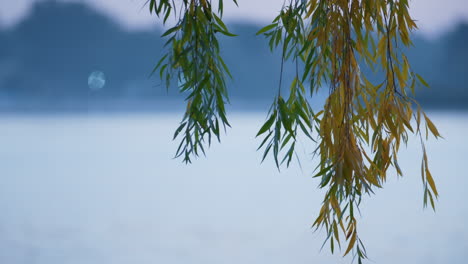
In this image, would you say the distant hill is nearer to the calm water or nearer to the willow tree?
the calm water

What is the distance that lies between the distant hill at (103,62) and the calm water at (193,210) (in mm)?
8456

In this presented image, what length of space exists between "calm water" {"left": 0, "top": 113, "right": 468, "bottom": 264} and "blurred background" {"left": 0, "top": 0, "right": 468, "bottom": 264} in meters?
0.01

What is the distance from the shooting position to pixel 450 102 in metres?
20.4

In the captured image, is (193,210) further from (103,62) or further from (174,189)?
(103,62)

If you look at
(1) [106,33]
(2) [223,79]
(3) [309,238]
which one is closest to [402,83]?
(2) [223,79]

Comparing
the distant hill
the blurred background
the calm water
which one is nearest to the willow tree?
the blurred background

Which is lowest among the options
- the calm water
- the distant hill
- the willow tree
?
the calm water

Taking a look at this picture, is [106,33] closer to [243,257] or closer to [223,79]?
[243,257]

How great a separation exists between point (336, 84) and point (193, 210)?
4.12 metres

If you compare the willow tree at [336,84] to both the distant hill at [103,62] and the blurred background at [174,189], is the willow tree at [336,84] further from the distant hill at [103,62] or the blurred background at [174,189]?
the distant hill at [103,62]

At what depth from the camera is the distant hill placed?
18.5 m

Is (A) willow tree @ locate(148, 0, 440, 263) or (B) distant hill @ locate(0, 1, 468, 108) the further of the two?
(B) distant hill @ locate(0, 1, 468, 108)

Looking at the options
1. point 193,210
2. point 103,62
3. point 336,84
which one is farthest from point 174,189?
point 103,62

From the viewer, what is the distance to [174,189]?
6883 mm
